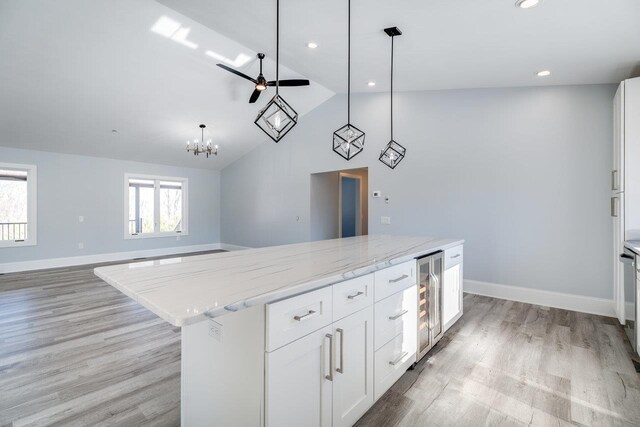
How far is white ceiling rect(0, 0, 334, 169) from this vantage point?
137 inches

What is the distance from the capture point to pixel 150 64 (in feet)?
14.2

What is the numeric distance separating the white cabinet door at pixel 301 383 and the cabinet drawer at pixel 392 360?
0.48m

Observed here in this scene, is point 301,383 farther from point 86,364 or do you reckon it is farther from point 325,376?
point 86,364

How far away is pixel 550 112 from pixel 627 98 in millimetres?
1006

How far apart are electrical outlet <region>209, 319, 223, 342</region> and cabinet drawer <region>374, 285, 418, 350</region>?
0.89 m

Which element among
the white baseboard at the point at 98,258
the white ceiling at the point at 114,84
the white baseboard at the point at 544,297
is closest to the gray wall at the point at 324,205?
the white ceiling at the point at 114,84

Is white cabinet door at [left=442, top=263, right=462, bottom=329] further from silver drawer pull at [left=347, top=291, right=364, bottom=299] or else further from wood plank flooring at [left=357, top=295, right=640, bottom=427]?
silver drawer pull at [left=347, top=291, right=364, bottom=299]

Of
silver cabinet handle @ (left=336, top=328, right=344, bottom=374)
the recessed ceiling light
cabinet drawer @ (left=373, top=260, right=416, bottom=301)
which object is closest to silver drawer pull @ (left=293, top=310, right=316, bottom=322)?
silver cabinet handle @ (left=336, top=328, right=344, bottom=374)

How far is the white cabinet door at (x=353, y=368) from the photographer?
1500mm

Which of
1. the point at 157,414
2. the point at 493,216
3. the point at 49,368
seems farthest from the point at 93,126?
the point at 493,216

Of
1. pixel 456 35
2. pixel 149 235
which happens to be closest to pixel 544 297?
pixel 456 35

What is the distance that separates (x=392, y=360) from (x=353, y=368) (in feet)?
1.57

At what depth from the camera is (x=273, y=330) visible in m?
1.19

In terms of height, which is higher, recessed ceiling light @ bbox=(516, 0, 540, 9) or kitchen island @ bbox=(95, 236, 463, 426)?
recessed ceiling light @ bbox=(516, 0, 540, 9)
